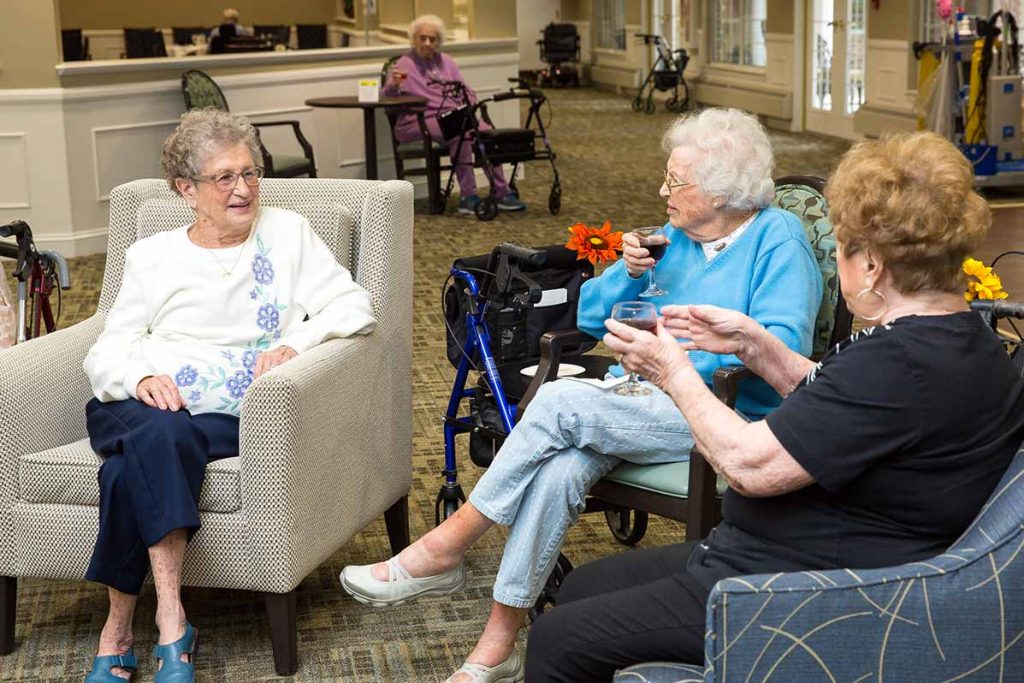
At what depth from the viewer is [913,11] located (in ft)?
36.3

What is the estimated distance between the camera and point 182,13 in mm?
16203

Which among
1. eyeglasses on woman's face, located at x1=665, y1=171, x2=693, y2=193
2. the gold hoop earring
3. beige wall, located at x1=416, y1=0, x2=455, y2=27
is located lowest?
the gold hoop earring

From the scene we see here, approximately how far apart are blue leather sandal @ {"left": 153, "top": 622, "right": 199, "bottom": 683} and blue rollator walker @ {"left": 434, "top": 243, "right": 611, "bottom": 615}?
824 mm

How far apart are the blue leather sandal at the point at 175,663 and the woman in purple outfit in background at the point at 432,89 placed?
6032 mm

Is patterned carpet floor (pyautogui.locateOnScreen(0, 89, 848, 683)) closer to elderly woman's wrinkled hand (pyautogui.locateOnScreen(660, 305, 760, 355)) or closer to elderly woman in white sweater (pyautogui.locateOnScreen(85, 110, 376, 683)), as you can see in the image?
elderly woman in white sweater (pyautogui.locateOnScreen(85, 110, 376, 683))

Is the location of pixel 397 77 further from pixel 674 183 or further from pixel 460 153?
pixel 674 183

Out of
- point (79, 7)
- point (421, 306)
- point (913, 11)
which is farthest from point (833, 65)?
point (79, 7)

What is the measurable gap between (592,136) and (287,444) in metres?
10.7

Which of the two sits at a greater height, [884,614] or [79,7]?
[79,7]

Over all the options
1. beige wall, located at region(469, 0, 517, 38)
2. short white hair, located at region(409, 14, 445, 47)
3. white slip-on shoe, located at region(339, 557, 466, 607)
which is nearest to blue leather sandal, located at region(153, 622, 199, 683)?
white slip-on shoe, located at region(339, 557, 466, 607)

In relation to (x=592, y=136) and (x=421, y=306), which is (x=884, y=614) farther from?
(x=592, y=136)

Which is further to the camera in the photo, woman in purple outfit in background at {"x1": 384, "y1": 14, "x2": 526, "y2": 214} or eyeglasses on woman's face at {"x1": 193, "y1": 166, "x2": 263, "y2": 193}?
woman in purple outfit in background at {"x1": 384, "y1": 14, "x2": 526, "y2": 214}

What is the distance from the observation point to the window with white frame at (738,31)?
47.3ft

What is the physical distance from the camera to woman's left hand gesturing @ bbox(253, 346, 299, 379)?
9.08 feet
